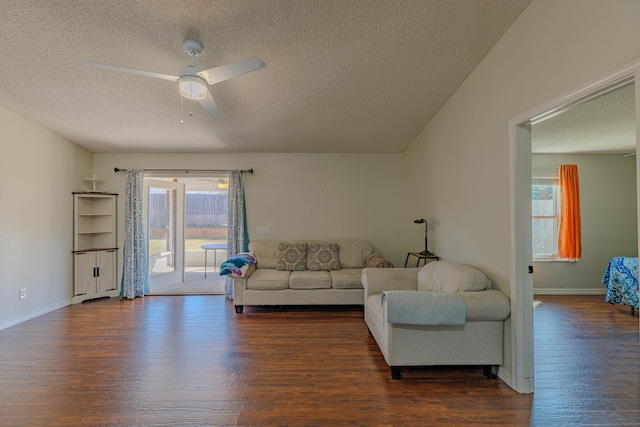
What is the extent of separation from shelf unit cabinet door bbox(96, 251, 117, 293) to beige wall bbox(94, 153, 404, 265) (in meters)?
2.31

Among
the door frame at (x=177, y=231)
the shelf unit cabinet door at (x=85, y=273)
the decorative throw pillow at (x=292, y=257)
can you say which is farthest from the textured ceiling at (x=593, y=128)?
the shelf unit cabinet door at (x=85, y=273)

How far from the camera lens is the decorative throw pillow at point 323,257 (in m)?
4.57

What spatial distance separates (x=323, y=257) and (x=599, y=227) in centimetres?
484

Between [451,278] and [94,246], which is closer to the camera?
[451,278]

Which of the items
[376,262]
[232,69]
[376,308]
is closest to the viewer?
[232,69]

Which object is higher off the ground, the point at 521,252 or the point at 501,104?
the point at 501,104

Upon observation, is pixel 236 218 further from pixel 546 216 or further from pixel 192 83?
pixel 546 216

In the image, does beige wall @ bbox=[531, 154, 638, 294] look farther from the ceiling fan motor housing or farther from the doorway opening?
the doorway opening

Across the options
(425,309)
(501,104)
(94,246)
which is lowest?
(425,309)

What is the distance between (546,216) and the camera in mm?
5121

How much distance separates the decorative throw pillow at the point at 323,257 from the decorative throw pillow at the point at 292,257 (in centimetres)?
10

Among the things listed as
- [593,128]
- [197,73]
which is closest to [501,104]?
[197,73]

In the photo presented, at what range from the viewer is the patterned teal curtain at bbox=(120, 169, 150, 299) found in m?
4.81

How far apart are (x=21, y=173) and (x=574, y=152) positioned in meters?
8.38
